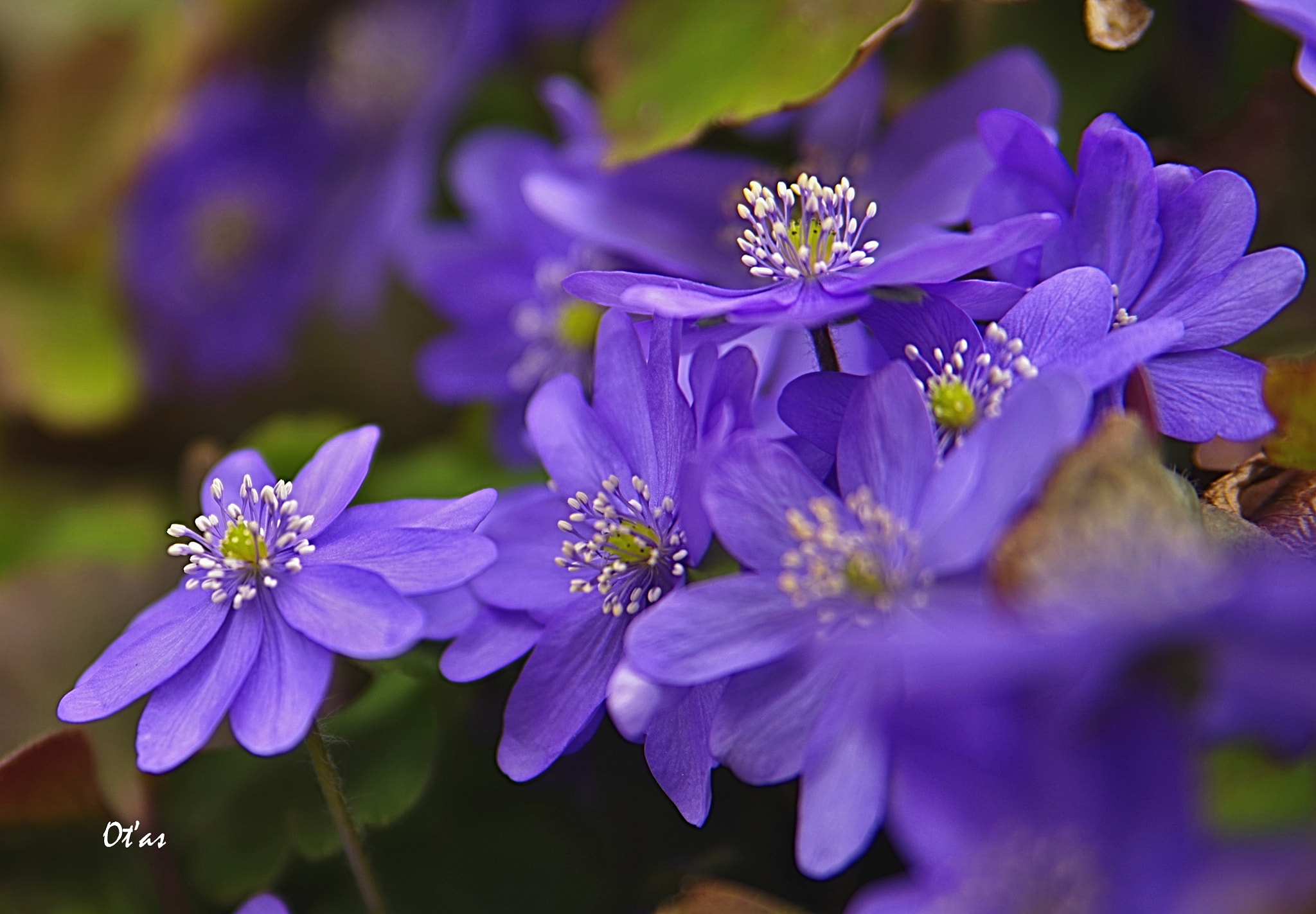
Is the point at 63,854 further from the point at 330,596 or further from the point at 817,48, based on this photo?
the point at 817,48

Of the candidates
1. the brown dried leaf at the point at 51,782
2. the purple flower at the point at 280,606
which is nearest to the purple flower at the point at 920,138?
the purple flower at the point at 280,606

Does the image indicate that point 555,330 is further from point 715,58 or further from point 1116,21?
point 1116,21

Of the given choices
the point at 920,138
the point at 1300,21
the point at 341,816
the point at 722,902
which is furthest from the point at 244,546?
the point at 1300,21

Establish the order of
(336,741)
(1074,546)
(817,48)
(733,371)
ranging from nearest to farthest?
(1074,546), (733,371), (336,741), (817,48)

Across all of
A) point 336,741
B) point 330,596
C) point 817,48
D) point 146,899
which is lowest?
point 146,899

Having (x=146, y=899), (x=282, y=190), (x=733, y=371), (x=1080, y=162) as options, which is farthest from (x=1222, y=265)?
(x=282, y=190)

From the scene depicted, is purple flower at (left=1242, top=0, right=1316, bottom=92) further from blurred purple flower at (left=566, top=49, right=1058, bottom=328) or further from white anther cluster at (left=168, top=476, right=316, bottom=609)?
white anther cluster at (left=168, top=476, right=316, bottom=609)
